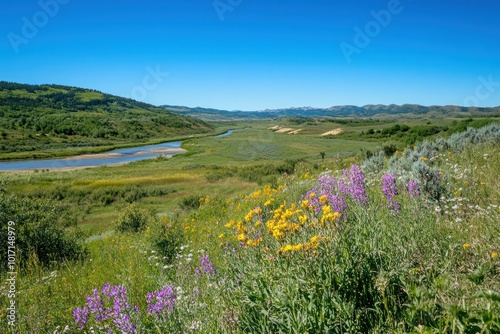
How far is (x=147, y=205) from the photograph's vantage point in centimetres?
2738

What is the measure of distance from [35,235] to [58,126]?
429 feet

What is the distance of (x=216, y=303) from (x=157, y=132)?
153945 millimetres

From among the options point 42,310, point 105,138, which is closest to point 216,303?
point 42,310

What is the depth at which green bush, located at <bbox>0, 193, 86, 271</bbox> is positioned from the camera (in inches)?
362

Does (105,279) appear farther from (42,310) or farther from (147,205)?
(147,205)

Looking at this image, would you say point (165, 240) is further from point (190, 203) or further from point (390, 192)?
point (190, 203)

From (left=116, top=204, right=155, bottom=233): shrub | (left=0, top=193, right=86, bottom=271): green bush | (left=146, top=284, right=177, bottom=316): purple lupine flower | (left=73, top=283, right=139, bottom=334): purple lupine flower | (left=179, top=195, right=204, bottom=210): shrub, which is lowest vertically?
(left=179, top=195, right=204, bottom=210): shrub

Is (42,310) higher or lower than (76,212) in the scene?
higher

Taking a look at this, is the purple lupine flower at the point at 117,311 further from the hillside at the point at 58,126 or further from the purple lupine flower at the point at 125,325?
the hillside at the point at 58,126

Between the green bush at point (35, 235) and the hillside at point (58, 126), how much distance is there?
80.0 m

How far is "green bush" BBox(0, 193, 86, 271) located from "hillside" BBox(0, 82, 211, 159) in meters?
80.0

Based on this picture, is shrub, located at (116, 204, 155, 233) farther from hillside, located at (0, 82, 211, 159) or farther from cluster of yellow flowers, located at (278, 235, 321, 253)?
hillside, located at (0, 82, 211, 159)

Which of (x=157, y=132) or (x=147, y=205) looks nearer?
(x=147, y=205)

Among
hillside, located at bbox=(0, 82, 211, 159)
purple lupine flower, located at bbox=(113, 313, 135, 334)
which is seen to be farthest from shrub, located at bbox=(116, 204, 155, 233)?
hillside, located at bbox=(0, 82, 211, 159)
